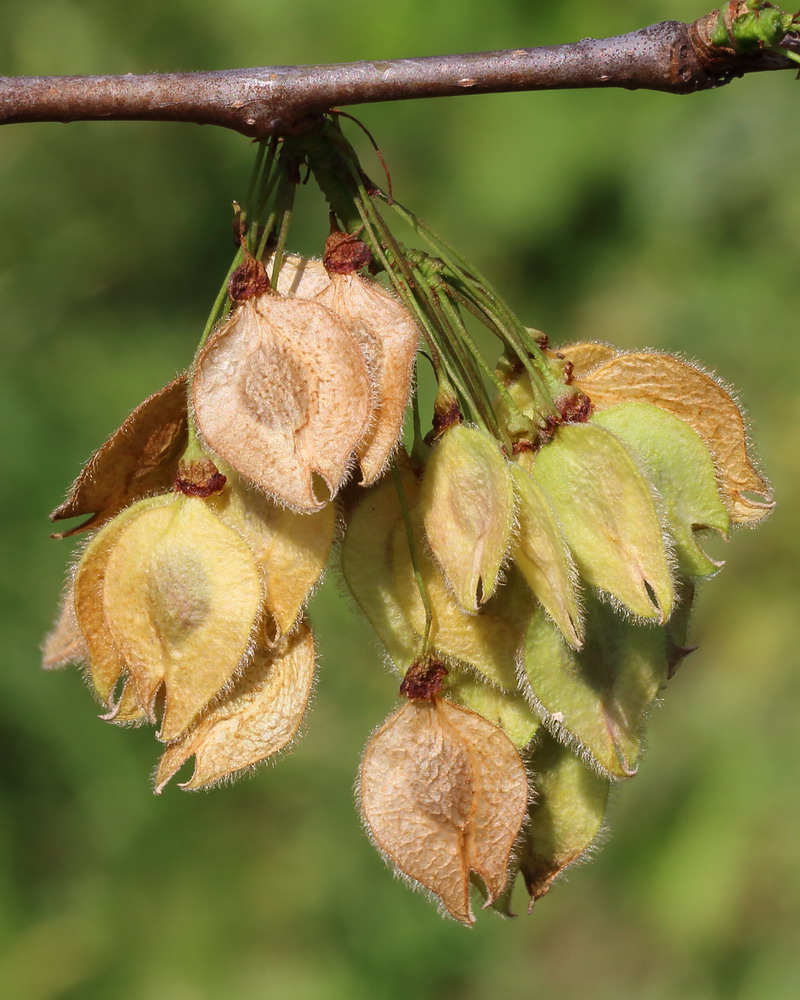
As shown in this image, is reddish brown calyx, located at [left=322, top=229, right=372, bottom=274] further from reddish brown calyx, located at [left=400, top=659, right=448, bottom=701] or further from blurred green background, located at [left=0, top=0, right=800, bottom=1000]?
blurred green background, located at [left=0, top=0, right=800, bottom=1000]

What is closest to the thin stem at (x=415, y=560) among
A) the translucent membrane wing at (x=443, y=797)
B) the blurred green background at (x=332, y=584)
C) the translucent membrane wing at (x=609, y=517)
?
the translucent membrane wing at (x=443, y=797)

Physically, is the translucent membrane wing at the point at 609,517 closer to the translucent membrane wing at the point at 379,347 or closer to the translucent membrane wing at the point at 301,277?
the translucent membrane wing at the point at 379,347

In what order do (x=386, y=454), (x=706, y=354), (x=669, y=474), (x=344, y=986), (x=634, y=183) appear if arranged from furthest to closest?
(x=634, y=183) → (x=706, y=354) → (x=344, y=986) → (x=669, y=474) → (x=386, y=454)

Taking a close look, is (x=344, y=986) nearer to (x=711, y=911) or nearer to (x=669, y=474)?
(x=711, y=911)

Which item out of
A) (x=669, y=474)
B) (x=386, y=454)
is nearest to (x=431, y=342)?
(x=386, y=454)

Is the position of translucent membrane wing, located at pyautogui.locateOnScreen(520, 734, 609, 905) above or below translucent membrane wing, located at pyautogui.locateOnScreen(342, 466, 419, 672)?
below

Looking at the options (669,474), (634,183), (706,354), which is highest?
(669,474)

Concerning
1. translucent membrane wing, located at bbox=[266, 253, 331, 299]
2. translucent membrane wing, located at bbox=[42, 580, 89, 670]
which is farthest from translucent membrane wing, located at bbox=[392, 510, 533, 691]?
translucent membrane wing, located at bbox=[42, 580, 89, 670]
